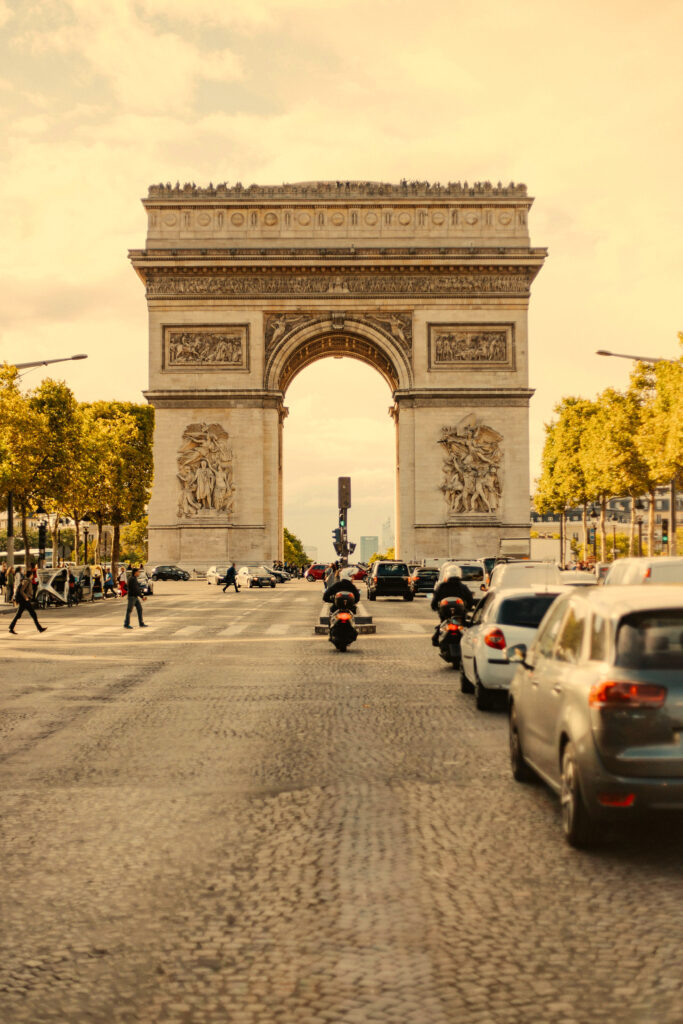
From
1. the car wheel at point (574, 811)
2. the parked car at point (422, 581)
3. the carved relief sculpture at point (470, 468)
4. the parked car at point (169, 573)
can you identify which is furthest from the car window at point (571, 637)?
the parked car at point (169, 573)

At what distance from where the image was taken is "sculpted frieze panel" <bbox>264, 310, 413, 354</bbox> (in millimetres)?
62844

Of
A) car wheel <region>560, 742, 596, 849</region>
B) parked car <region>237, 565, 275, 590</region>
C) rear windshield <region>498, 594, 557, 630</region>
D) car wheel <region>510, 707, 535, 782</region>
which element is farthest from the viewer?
parked car <region>237, 565, 275, 590</region>

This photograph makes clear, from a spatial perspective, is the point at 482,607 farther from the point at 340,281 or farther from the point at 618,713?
the point at 340,281

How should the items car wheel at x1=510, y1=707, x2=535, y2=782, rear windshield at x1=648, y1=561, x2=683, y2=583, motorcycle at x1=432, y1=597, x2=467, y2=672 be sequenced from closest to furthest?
car wheel at x1=510, y1=707, x2=535, y2=782 < motorcycle at x1=432, y1=597, x2=467, y2=672 < rear windshield at x1=648, y1=561, x2=683, y2=583

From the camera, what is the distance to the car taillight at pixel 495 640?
1284 cm

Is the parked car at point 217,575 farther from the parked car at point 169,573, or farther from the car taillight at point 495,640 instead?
the car taillight at point 495,640

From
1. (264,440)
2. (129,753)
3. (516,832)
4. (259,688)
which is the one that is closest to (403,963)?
(516,832)

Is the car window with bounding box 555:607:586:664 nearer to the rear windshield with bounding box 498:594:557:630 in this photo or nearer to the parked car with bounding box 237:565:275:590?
the rear windshield with bounding box 498:594:557:630

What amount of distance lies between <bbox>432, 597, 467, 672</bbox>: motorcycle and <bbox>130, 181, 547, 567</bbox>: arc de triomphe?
43.7 m

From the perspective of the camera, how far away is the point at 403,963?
15.4 ft

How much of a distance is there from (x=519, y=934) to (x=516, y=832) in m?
1.92

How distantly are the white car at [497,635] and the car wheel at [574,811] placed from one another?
5.73 m

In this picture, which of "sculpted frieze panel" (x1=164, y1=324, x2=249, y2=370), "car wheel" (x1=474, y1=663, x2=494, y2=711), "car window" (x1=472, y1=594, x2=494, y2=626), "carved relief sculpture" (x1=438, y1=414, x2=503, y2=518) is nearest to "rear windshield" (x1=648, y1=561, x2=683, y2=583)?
"car window" (x1=472, y1=594, x2=494, y2=626)

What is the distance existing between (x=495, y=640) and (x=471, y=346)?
5117 centimetres
